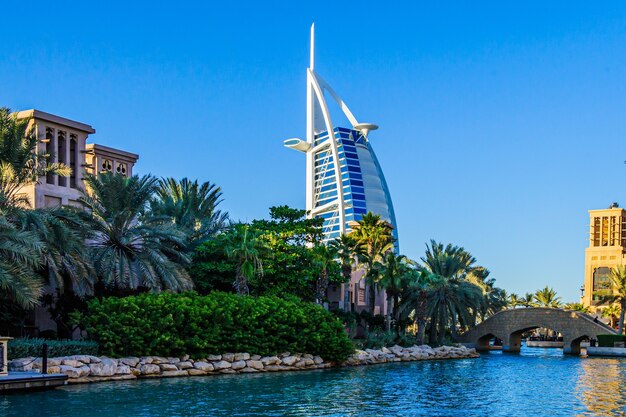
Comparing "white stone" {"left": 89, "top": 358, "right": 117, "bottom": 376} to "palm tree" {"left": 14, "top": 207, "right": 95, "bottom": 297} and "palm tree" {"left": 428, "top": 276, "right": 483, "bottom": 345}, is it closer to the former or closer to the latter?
"palm tree" {"left": 14, "top": 207, "right": 95, "bottom": 297}

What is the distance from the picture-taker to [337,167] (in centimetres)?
13138

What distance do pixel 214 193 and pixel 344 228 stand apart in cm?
6880

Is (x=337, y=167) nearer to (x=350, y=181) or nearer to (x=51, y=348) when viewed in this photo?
(x=350, y=181)

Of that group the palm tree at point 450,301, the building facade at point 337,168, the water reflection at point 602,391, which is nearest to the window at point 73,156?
the water reflection at point 602,391

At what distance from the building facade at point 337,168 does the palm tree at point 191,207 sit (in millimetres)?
68659

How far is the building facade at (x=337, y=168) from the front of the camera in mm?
134125

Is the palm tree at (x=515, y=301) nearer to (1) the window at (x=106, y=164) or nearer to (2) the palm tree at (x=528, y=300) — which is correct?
(2) the palm tree at (x=528, y=300)

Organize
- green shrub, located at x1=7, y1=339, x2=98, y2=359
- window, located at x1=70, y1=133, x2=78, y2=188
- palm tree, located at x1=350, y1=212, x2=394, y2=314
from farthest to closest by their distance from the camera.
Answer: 1. palm tree, located at x1=350, y1=212, x2=394, y2=314
2. window, located at x1=70, y1=133, x2=78, y2=188
3. green shrub, located at x1=7, y1=339, x2=98, y2=359

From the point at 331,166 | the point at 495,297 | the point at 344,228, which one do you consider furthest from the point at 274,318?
the point at 331,166

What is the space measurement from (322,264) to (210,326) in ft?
44.6

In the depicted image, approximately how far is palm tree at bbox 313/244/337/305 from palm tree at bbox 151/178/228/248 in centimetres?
657

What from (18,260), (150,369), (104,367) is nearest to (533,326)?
(150,369)

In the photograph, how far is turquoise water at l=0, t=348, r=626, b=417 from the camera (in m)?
25.5

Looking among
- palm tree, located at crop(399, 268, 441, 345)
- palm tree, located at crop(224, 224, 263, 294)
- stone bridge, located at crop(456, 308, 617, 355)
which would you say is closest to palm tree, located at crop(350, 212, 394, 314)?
palm tree, located at crop(399, 268, 441, 345)
